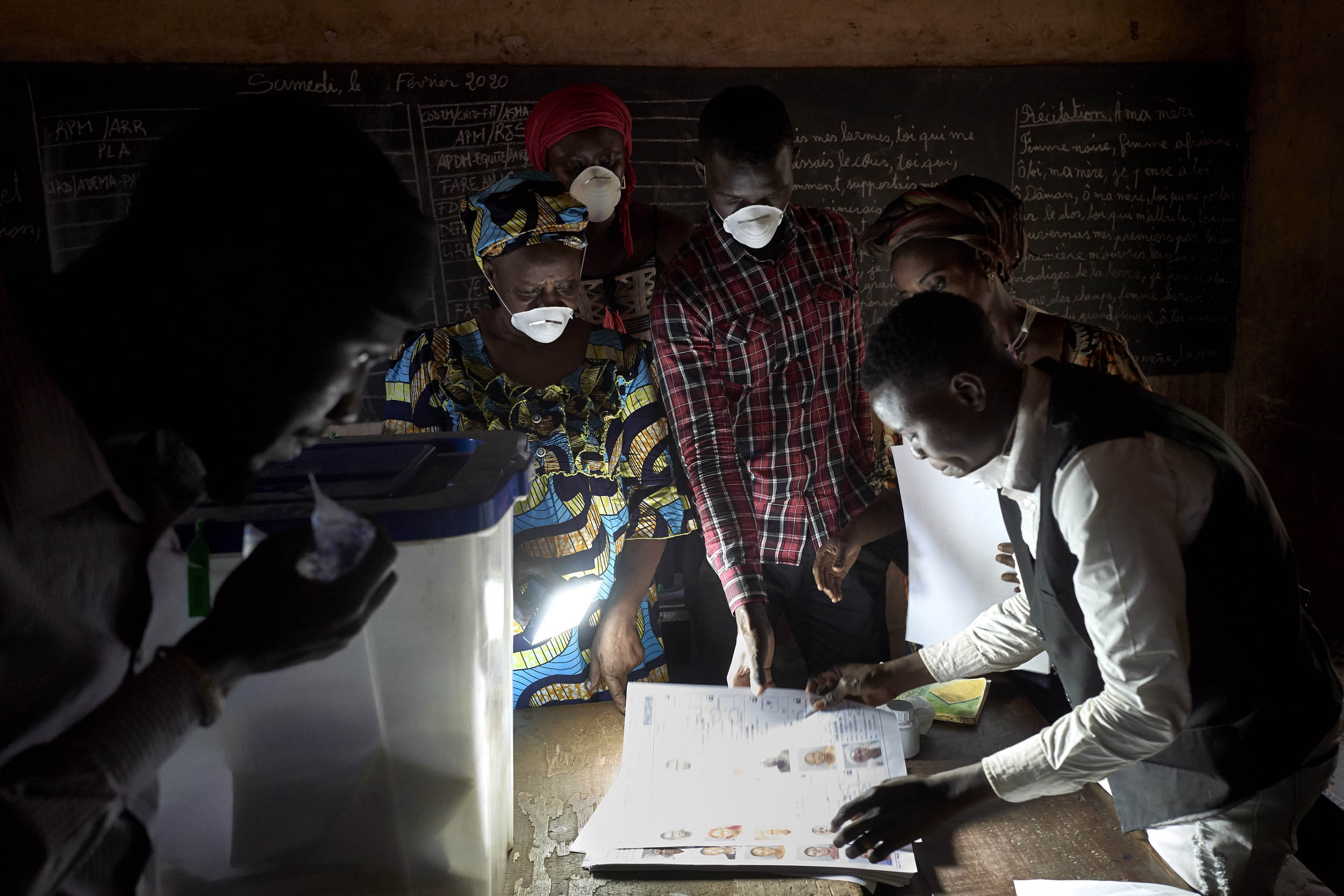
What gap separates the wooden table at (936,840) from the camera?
3.05 ft

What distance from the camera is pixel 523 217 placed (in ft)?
4.74

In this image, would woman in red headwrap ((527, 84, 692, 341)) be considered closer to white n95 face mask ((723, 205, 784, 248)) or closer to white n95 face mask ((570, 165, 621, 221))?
white n95 face mask ((570, 165, 621, 221))

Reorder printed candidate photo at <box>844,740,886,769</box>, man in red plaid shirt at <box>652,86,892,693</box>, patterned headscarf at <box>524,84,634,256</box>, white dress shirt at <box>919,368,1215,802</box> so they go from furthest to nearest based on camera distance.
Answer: patterned headscarf at <box>524,84,634,256</box> < man in red plaid shirt at <box>652,86,892,693</box> < printed candidate photo at <box>844,740,886,769</box> < white dress shirt at <box>919,368,1215,802</box>

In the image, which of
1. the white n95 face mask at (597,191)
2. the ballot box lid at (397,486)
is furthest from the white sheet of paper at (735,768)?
the white n95 face mask at (597,191)

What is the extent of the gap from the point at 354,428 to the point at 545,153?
120 centimetres

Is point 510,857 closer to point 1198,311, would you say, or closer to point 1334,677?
point 1334,677

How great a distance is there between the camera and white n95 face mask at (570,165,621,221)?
178 cm

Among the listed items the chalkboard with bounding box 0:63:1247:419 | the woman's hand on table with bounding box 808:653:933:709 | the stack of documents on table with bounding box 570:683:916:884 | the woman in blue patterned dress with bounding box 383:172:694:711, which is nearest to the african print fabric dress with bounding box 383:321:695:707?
the woman in blue patterned dress with bounding box 383:172:694:711

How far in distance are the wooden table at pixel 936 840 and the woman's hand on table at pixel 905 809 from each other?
50 millimetres

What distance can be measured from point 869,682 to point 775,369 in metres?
0.73

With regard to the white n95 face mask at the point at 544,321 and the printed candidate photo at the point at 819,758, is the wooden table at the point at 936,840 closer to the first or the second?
the printed candidate photo at the point at 819,758

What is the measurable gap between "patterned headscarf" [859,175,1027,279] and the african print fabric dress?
21.3 inches

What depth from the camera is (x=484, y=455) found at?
927 mm

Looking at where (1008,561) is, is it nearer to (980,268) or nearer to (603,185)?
(980,268)
